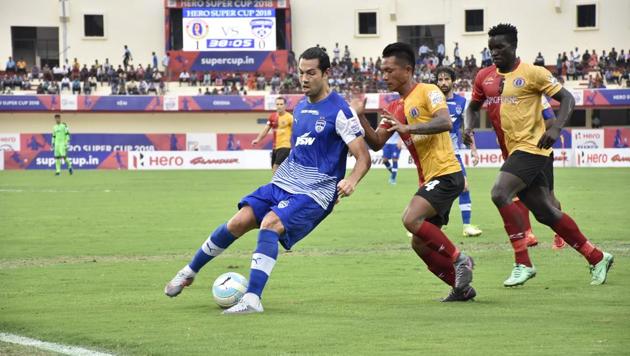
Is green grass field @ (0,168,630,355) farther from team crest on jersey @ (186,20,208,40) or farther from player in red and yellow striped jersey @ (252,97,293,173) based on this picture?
team crest on jersey @ (186,20,208,40)

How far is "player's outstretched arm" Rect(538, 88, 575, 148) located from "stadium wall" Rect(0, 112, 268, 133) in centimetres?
5557

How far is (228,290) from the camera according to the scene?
360 inches

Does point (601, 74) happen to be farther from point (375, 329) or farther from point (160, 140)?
point (375, 329)

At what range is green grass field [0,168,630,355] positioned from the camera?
24.2ft

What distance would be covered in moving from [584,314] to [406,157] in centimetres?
3853

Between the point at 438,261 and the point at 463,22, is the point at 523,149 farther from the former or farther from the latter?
the point at 463,22

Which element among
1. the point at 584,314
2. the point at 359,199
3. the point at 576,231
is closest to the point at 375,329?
the point at 584,314

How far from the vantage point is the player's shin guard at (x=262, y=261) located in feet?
29.0

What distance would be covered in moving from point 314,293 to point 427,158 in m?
1.65

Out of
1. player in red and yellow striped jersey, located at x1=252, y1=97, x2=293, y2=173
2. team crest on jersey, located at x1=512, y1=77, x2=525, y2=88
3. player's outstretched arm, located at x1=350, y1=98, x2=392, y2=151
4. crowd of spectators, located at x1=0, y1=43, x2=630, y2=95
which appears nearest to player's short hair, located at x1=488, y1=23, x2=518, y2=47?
team crest on jersey, located at x1=512, y1=77, x2=525, y2=88

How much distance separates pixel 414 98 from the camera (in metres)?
9.77

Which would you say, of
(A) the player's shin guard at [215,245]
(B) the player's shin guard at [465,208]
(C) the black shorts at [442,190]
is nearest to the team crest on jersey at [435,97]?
(C) the black shorts at [442,190]

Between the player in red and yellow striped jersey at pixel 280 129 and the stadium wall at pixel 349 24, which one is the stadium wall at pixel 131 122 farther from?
the player in red and yellow striped jersey at pixel 280 129

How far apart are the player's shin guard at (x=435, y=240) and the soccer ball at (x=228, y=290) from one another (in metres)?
1.58
